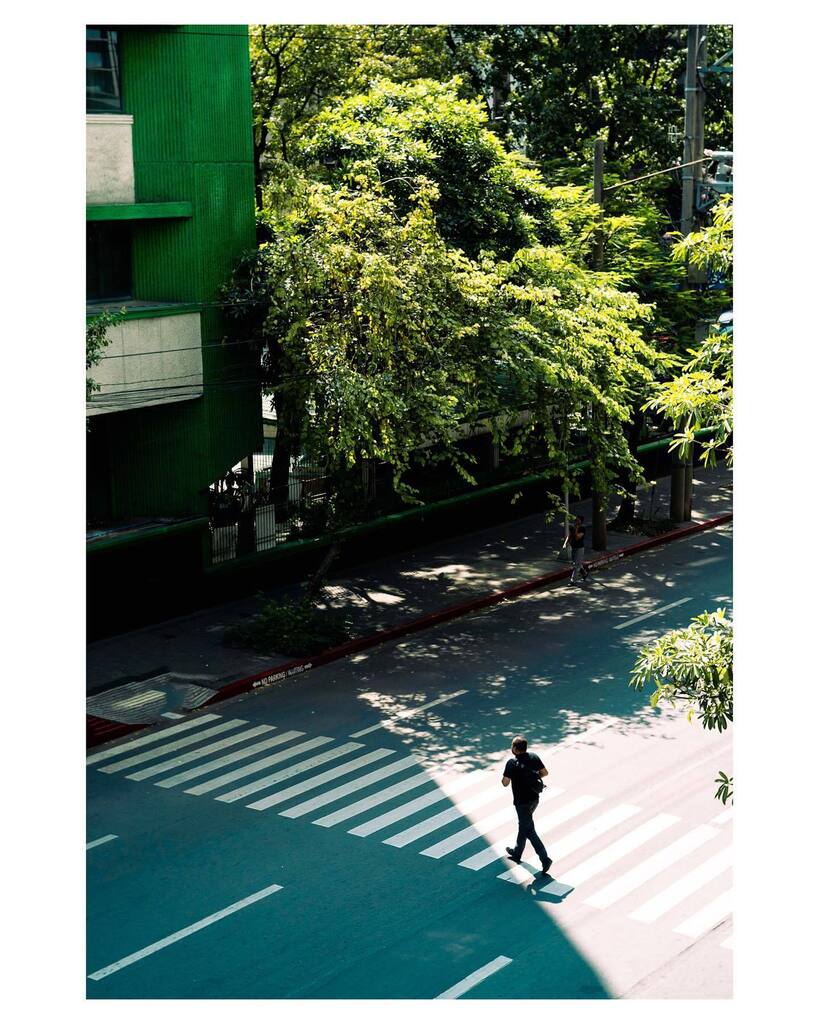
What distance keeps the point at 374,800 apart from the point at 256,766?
78.1 inches

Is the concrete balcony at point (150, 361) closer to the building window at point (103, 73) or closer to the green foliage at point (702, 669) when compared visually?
the building window at point (103, 73)

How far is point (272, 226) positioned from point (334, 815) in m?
11.5

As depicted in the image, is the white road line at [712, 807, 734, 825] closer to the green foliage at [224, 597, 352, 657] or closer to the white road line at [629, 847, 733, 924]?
the white road line at [629, 847, 733, 924]

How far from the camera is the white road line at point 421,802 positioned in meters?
16.0

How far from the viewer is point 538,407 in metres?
24.2

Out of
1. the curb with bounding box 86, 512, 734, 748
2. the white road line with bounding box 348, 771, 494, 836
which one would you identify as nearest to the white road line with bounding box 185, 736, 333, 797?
the white road line with bounding box 348, 771, 494, 836

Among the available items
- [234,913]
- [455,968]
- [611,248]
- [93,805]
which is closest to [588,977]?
[455,968]

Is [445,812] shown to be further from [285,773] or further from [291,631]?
[291,631]

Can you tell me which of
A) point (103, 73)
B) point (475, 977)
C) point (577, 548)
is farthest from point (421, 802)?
point (103, 73)

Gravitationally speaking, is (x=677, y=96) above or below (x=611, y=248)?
above

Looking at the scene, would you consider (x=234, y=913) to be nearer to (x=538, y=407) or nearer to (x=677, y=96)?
(x=538, y=407)

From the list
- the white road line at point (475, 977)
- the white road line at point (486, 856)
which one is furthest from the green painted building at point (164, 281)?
the white road line at point (475, 977)

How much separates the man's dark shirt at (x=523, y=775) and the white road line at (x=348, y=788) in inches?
122

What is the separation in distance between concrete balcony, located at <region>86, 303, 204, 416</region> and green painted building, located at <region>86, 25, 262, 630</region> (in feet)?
0.08
